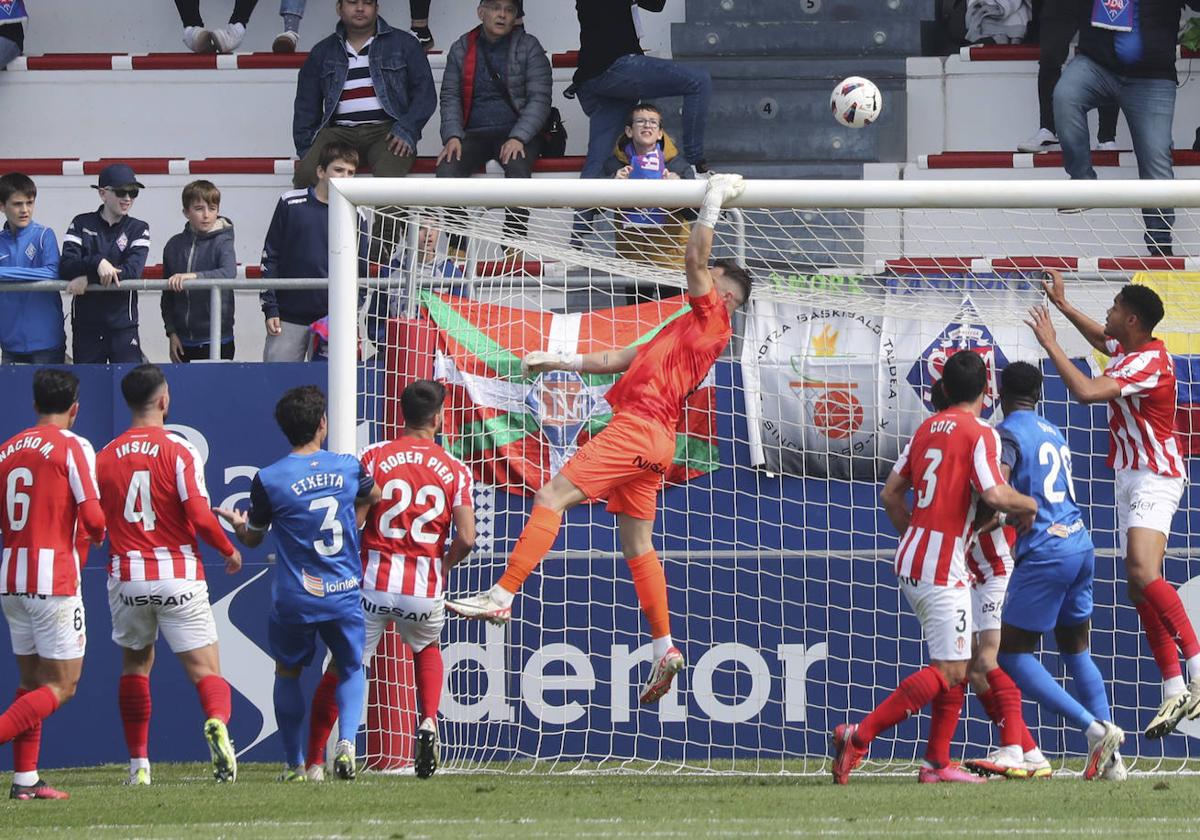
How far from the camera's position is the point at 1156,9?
35.2 ft

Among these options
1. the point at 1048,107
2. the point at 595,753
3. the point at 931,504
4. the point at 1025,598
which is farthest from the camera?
the point at 1048,107

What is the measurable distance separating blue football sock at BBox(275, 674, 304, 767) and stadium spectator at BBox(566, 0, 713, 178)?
4.54 m

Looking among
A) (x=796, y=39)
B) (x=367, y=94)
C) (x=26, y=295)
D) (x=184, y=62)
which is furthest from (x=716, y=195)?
(x=184, y=62)

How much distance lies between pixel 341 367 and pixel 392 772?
1.83m

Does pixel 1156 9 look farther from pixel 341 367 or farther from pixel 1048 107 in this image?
pixel 341 367

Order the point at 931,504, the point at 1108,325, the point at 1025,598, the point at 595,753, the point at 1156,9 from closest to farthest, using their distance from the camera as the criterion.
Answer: the point at 931,504 → the point at 1025,598 → the point at 1108,325 → the point at 595,753 → the point at 1156,9

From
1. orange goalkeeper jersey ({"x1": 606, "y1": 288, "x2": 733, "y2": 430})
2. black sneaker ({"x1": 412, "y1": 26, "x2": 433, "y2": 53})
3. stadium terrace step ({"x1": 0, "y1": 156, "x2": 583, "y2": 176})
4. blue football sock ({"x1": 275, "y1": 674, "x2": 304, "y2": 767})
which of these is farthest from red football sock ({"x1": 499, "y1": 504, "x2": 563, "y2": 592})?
black sneaker ({"x1": 412, "y1": 26, "x2": 433, "y2": 53})

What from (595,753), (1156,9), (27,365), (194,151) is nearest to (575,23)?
(194,151)

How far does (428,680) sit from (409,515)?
71 cm

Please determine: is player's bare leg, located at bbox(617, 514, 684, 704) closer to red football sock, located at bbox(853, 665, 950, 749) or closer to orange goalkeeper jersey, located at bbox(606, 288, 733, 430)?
orange goalkeeper jersey, located at bbox(606, 288, 733, 430)

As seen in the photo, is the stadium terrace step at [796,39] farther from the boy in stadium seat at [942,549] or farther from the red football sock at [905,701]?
the red football sock at [905,701]

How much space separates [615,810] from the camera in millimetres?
6121

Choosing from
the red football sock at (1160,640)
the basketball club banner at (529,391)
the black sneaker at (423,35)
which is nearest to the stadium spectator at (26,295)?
the basketball club banner at (529,391)

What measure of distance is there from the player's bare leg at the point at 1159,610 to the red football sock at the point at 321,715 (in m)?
3.56
